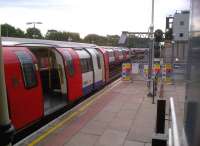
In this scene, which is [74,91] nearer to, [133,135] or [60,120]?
[60,120]

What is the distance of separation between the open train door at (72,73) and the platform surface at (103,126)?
62 centimetres

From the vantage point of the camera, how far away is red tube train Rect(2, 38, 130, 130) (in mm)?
7232

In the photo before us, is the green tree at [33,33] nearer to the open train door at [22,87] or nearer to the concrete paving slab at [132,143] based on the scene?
the open train door at [22,87]

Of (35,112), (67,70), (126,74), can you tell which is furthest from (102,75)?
(35,112)

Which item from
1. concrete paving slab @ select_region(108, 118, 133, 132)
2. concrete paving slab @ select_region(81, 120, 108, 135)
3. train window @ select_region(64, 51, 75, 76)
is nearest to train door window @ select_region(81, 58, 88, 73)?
train window @ select_region(64, 51, 75, 76)

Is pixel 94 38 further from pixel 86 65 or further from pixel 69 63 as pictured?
pixel 69 63

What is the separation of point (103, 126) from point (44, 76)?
4.56 meters

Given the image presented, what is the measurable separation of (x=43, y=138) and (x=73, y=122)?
173cm

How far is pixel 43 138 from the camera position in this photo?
7555mm

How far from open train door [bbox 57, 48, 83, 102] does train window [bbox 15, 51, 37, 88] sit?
325 centimetres

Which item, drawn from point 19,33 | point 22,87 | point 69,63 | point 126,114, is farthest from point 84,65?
point 19,33

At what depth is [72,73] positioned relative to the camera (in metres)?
12.1

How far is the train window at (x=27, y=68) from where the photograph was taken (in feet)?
25.2

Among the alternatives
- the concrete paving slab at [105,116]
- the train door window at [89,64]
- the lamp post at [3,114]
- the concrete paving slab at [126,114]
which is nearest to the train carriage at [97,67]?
the train door window at [89,64]
